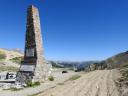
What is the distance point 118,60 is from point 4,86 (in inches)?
3021

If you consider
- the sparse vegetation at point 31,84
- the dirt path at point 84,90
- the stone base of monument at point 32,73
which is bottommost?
the dirt path at point 84,90

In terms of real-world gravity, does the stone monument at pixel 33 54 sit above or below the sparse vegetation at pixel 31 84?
above

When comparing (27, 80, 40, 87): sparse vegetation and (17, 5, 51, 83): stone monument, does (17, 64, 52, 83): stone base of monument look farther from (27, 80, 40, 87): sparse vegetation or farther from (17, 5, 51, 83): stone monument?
(27, 80, 40, 87): sparse vegetation

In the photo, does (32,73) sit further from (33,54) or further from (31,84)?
(33,54)

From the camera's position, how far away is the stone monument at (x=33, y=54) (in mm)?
31672

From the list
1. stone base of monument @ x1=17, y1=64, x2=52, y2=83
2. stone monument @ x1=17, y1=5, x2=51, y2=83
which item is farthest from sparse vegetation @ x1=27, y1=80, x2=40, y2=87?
stone monument @ x1=17, y1=5, x2=51, y2=83

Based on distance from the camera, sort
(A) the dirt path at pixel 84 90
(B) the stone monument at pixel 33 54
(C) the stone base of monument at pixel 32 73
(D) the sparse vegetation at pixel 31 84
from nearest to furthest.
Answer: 1. (A) the dirt path at pixel 84 90
2. (D) the sparse vegetation at pixel 31 84
3. (C) the stone base of monument at pixel 32 73
4. (B) the stone monument at pixel 33 54

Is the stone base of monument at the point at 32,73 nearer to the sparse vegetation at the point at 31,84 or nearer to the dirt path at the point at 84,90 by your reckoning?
the sparse vegetation at the point at 31,84

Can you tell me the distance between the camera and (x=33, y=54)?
3250cm

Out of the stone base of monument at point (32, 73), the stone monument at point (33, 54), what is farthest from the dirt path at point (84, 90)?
the stone monument at point (33, 54)

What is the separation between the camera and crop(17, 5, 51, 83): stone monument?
Answer: 31.7m

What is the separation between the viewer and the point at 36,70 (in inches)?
1238

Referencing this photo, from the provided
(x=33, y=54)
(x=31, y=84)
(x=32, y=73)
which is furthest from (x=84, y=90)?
(x=33, y=54)

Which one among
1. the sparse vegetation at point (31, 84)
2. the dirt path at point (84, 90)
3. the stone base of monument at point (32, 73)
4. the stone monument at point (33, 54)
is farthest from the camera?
the stone monument at point (33, 54)
